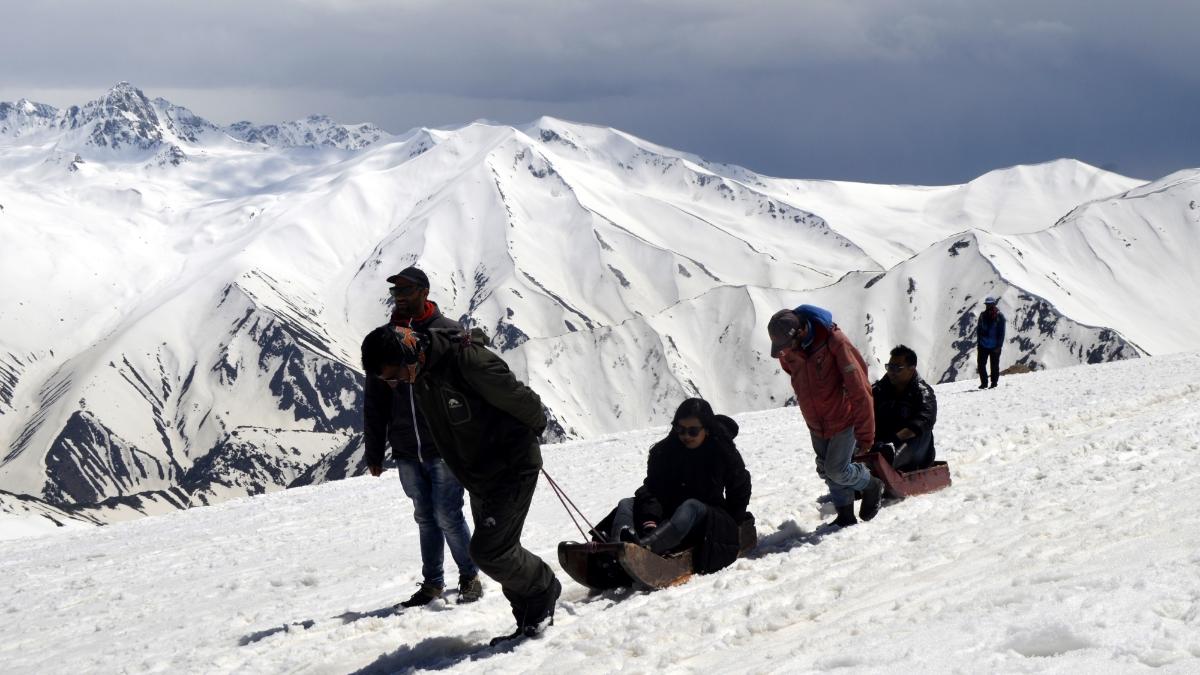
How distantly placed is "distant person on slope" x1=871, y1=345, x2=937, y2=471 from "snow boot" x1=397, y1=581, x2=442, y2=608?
5493 mm

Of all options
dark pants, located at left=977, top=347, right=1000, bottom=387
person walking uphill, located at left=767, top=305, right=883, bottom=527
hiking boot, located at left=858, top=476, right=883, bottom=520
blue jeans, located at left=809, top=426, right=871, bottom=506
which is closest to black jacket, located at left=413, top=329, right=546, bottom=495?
person walking uphill, located at left=767, top=305, right=883, bottom=527

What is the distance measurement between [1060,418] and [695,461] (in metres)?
9.37

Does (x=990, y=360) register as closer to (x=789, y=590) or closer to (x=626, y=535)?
(x=626, y=535)

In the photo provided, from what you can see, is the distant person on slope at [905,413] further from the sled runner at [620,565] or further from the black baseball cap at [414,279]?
the black baseball cap at [414,279]

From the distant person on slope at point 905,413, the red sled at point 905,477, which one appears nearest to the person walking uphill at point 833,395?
the red sled at point 905,477

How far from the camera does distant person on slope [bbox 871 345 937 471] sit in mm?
12836

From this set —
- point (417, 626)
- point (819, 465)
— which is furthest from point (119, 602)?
point (819, 465)

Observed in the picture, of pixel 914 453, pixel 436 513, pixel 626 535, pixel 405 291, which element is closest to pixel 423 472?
pixel 436 513

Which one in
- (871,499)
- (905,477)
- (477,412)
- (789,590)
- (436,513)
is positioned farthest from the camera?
(905,477)

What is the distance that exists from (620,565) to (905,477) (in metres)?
4.34

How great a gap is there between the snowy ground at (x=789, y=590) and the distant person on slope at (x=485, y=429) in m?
0.58

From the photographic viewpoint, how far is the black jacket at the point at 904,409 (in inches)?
515

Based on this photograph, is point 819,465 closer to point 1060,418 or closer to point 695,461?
point 695,461

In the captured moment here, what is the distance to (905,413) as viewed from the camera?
523 inches
